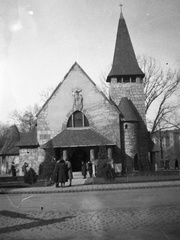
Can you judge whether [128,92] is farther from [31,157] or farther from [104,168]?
[104,168]

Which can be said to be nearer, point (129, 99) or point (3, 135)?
point (129, 99)

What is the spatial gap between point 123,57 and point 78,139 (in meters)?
13.6

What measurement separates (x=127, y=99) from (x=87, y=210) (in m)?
24.1

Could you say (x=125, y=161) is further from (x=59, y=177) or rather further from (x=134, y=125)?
(x=59, y=177)

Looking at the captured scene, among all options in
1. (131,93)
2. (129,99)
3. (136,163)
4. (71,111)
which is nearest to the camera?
(71,111)

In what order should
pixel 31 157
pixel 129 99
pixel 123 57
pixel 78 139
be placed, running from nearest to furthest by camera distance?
pixel 78 139 → pixel 31 157 → pixel 129 99 → pixel 123 57

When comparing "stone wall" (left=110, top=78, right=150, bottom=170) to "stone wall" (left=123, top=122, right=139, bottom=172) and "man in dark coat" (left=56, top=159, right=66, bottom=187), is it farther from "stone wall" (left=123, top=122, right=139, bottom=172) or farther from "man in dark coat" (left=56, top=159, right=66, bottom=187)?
"man in dark coat" (left=56, top=159, right=66, bottom=187)

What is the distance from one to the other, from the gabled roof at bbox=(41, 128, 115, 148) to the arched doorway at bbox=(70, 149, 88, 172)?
2.20 metres

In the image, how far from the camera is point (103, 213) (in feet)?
27.1

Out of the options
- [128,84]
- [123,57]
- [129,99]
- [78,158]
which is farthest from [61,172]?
[123,57]

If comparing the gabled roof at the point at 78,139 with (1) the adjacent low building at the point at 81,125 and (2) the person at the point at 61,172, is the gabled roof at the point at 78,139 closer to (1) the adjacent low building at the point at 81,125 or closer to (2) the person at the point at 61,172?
(1) the adjacent low building at the point at 81,125

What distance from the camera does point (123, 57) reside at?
113ft

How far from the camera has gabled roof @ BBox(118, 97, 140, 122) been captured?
2898 cm

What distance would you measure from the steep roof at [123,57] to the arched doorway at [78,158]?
10157 millimetres
